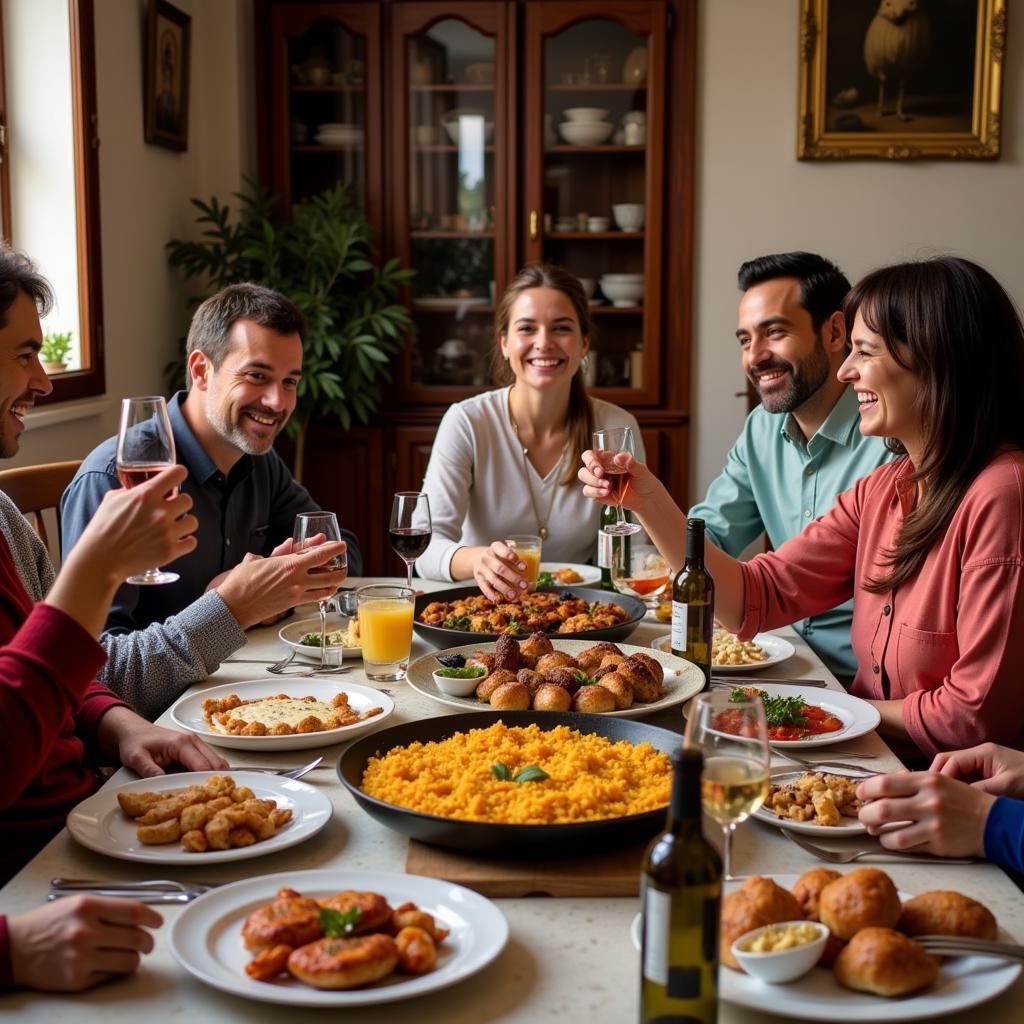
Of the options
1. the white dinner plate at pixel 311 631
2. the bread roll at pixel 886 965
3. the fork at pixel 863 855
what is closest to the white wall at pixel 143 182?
the white dinner plate at pixel 311 631

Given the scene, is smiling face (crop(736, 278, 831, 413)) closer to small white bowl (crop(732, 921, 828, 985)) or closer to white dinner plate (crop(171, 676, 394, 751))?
white dinner plate (crop(171, 676, 394, 751))

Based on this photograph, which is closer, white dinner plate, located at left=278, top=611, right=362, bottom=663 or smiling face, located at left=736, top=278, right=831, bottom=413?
white dinner plate, located at left=278, top=611, right=362, bottom=663

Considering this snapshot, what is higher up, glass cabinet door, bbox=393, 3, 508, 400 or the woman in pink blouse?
glass cabinet door, bbox=393, 3, 508, 400

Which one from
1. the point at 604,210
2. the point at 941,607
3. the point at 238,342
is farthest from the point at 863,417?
the point at 604,210

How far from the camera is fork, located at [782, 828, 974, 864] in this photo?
4.25 ft

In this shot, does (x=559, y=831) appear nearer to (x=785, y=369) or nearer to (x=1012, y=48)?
(x=785, y=369)

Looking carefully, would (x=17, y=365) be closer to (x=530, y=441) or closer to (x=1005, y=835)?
(x=1005, y=835)

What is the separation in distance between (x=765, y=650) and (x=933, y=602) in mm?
330

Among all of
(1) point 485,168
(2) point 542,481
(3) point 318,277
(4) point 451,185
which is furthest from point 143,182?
(2) point 542,481

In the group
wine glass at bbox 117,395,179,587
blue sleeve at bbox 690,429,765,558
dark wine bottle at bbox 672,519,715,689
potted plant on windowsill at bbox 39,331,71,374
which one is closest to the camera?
wine glass at bbox 117,395,179,587

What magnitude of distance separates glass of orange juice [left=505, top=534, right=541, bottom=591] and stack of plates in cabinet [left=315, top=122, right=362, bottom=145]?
123 inches

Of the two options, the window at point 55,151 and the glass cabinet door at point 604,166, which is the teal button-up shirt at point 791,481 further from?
the glass cabinet door at point 604,166

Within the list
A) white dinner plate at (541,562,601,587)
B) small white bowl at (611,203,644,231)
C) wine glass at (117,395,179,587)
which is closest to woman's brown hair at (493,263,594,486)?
white dinner plate at (541,562,601,587)

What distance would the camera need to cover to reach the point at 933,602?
1938 mm
